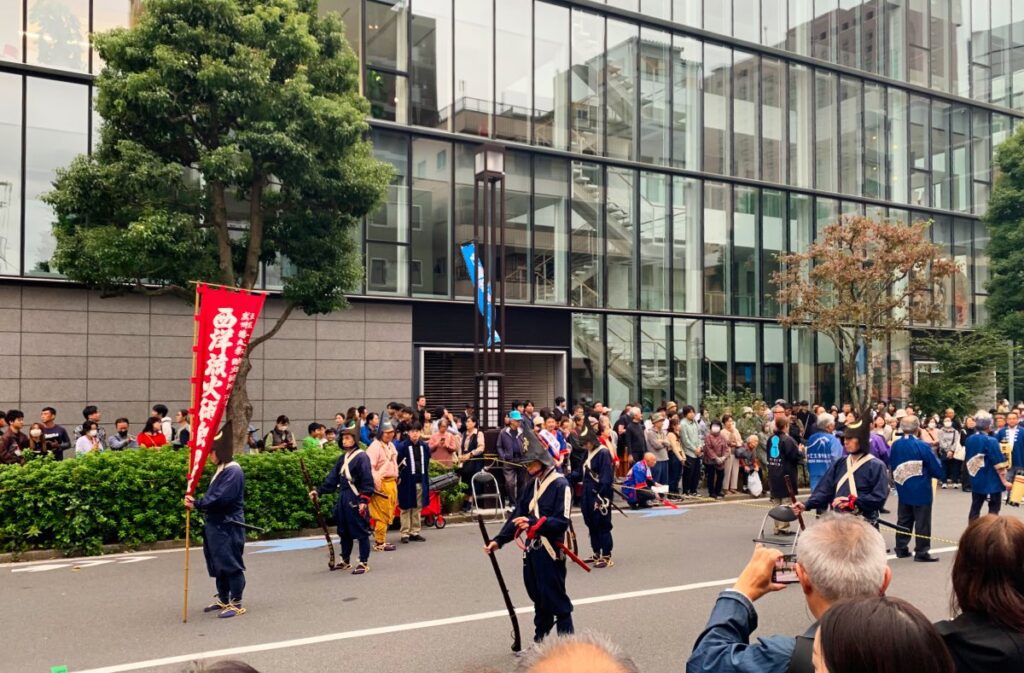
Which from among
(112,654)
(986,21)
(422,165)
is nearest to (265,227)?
(422,165)

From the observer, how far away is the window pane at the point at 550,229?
2384cm

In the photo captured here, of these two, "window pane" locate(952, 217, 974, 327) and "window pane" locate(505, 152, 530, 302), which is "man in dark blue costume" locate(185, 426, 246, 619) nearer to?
"window pane" locate(505, 152, 530, 302)

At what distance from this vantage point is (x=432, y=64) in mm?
22406

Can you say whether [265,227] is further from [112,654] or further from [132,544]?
[112,654]

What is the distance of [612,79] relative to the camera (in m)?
25.2

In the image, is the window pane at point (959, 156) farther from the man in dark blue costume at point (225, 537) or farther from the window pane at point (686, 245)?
the man in dark blue costume at point (225, 537)

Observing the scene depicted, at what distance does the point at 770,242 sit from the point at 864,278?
17.7 ft

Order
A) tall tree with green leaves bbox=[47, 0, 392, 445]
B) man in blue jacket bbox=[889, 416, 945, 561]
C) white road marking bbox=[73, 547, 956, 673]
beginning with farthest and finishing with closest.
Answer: tall tree with green leaves bbox=[47, 0, 392, 445] < man in blue jacket bbox=[889, 416, 945, 561] < white road marking bbox=[73, 547, 956, 673]

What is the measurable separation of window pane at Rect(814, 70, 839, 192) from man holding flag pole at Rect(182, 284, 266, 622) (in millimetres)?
23600

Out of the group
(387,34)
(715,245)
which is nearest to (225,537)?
(387,34)

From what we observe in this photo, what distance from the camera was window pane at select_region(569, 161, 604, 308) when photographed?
24484 millimetres

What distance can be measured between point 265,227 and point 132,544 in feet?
20.2

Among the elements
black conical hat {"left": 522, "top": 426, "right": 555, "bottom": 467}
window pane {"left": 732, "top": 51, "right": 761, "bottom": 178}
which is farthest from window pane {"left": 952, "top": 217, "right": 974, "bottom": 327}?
black conical hat {"left": 522, "top": 426, "right": 555, "bottom": 467}

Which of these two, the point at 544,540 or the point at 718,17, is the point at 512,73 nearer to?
the point at 718,17
